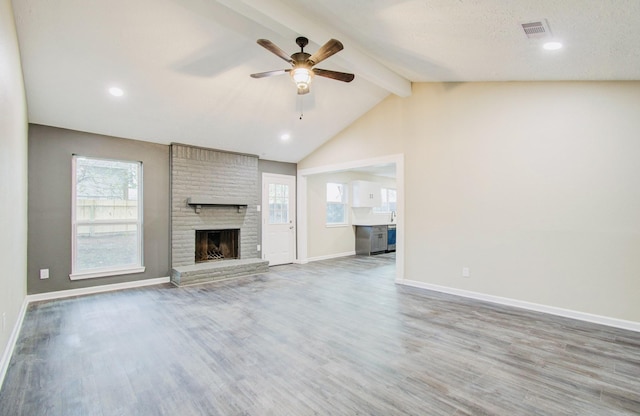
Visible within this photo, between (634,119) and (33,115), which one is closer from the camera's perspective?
(634,119)

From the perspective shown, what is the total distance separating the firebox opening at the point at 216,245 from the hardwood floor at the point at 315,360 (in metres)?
1.90

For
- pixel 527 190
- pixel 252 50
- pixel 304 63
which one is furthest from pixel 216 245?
pixel 527 190

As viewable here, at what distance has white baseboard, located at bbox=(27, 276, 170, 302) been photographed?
4285 millimetres

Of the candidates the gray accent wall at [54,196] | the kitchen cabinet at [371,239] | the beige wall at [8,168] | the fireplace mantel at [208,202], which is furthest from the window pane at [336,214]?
the beige wall at [8,168]

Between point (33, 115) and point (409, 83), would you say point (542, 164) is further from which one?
point (33, 115)

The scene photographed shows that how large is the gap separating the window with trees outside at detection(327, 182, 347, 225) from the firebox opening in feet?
8.58

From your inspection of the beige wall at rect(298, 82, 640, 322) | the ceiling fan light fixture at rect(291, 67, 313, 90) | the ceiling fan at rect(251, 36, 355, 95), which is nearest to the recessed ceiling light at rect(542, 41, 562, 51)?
the beige wall at rect(298, 82, 640, 322)

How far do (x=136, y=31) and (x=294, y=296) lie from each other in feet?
12.2

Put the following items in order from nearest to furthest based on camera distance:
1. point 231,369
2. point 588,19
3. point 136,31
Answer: point 588,19 → point 231,369 → point 136,31

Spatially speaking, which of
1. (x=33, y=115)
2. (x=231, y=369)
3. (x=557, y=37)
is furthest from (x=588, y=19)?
(x=33, y=115)

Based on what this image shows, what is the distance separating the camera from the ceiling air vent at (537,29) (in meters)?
2.39

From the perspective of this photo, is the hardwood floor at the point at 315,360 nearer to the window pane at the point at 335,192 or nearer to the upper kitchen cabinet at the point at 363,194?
the window pane at the point at 335,192

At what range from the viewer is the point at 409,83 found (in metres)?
4.88

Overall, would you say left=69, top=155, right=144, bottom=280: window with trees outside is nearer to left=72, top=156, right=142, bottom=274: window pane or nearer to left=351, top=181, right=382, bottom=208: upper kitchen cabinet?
left=72, top=156, right=142, bottom=274: window pane
